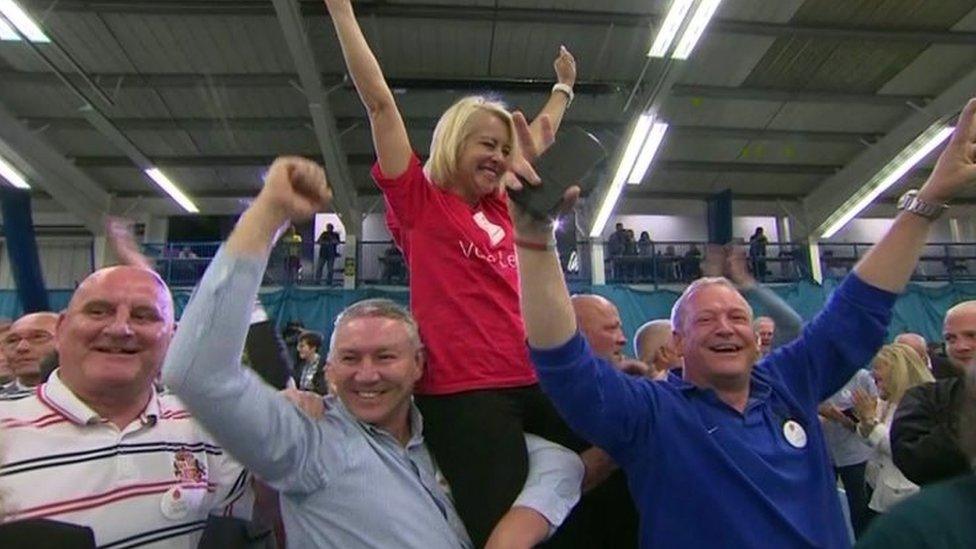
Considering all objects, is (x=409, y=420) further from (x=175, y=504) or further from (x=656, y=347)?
(x=656, y=347)

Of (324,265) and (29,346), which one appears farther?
(324,265)

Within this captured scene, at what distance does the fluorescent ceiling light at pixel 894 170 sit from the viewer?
33.6 ft

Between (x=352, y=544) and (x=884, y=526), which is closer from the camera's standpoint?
(x=884, y=526)

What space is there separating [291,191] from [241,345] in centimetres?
29

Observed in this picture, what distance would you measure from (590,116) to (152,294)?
33.1 ft

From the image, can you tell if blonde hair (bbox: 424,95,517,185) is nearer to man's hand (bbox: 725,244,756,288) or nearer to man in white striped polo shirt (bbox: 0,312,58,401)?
man's hand (bbox: 725,244,756,288)

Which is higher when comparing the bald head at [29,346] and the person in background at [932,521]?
the bald head at [29,346]

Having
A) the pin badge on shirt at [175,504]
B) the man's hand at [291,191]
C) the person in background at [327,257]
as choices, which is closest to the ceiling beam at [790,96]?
the person in background at [327,257]

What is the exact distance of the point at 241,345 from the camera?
3.77ft

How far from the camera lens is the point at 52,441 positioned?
1.30m

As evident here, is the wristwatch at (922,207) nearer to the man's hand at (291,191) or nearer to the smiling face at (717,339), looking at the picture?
the smiling face at (717,339)

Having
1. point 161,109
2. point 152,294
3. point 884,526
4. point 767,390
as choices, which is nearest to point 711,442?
point 767,390

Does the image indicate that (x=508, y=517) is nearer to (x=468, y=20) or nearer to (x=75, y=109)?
(x=468, y=20)

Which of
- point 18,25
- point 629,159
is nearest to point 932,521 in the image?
point 18,25
